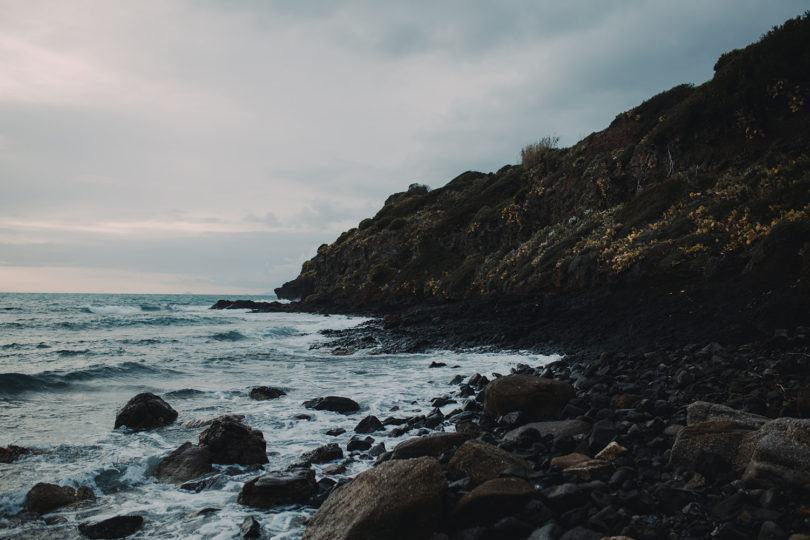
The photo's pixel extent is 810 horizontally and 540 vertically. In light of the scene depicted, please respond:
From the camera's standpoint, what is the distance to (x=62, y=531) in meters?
4.57

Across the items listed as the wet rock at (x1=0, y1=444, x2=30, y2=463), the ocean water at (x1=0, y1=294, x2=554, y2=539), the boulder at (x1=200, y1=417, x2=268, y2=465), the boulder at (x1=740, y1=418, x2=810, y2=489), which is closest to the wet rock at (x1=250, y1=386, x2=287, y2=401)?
the ocean water at (x1=0, y1=294, x2=554, y2=539)

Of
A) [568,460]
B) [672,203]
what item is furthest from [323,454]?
[672,203]

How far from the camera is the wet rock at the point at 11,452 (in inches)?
249

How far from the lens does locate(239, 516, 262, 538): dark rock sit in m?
4.29

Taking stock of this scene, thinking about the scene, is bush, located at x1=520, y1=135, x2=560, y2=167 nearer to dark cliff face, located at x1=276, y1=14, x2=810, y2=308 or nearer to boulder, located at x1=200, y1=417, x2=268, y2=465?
dark cliff face, located at x1=276, y1=14, x2=810, y2=308

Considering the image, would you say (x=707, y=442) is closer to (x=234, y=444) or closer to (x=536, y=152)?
(x=234, y=444)

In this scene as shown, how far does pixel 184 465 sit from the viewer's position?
602 cm

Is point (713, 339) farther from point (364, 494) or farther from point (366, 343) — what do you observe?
point (366, 343)

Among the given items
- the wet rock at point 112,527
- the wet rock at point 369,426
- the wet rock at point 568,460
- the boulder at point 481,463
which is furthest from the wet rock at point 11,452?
the wet rock at point 568,460

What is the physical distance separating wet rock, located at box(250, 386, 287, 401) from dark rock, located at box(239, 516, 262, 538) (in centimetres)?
594

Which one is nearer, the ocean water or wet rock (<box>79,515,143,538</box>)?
wet rock (<box>79,515,143,538</box>)

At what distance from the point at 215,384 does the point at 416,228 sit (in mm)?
32322

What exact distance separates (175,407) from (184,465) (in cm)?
422

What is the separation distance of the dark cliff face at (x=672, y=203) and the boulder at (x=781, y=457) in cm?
674
